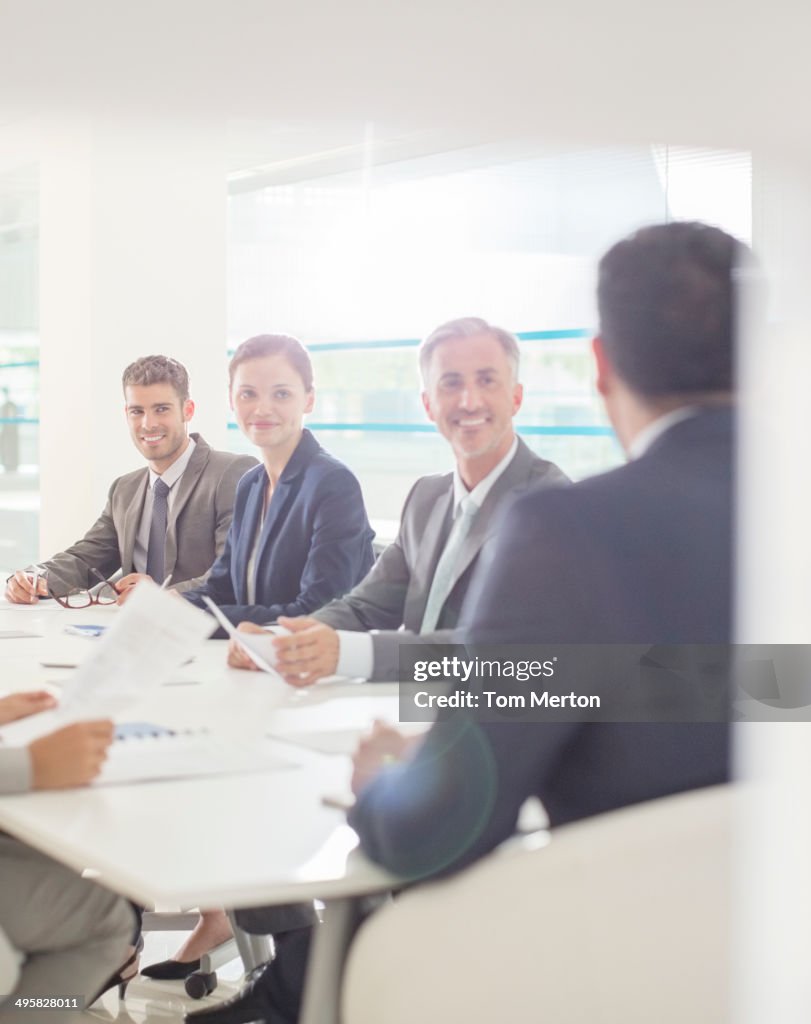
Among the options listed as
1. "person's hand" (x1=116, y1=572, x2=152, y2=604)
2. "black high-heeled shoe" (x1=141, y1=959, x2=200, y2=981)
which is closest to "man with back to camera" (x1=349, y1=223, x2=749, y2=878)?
"black high-heeled shoe" (x1=141, y1=959, x2=200, y2=981)

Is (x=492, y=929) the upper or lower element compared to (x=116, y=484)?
lower

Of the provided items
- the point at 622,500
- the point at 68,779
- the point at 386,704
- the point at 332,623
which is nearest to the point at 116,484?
the point at 332,623

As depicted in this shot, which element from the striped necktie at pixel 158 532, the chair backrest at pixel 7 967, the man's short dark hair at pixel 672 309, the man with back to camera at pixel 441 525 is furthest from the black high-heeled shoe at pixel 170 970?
the man's short dark hair at pixel 672 309

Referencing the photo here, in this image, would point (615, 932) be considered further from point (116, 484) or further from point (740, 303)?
point (116, 484)

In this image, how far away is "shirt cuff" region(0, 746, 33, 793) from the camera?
4.41 feet

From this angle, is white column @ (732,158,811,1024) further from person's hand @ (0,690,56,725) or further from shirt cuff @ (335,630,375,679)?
person's hand @ (0,690,56,725)

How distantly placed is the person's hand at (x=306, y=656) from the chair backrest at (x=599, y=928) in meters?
0.87

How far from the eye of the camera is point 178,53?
354cm

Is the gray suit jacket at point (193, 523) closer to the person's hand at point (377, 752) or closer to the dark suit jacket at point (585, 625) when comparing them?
Answer: the person's hand at point (377, 752)

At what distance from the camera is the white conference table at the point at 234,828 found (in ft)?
3.60

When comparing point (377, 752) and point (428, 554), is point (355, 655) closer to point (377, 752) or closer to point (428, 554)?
point (428, 554)

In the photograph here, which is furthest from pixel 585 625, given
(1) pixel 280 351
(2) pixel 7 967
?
(1) pixel 280 351

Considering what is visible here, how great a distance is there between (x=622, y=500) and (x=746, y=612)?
0.20 m

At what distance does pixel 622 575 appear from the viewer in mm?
1159
